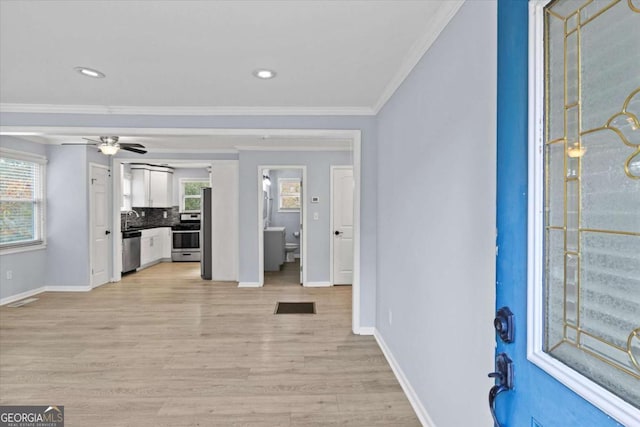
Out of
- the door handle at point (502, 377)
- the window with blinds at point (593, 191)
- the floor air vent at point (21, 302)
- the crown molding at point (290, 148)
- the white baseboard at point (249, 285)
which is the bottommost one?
the floor air vent at point (21, 302)

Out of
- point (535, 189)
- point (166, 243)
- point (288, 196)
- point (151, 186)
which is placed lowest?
point (166, 243)

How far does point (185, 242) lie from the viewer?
851 cm

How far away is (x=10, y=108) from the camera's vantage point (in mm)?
3635

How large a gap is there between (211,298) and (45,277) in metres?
2.84

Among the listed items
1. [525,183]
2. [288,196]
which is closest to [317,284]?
[288,196]

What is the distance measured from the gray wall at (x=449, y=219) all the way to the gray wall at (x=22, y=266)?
5.41 m

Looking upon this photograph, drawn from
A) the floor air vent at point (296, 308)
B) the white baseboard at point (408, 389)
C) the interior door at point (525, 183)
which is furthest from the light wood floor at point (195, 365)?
the interior door at point (525, 183)

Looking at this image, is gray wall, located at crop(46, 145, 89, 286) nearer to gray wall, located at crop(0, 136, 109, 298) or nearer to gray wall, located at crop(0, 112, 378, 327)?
gray wall, located at crop(0, 136, 109, 298)

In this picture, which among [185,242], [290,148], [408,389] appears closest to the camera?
[408,389]

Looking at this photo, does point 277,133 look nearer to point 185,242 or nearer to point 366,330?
point 366,330

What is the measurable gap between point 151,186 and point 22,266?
3537 millimetres

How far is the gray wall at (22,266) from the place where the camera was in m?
4.81

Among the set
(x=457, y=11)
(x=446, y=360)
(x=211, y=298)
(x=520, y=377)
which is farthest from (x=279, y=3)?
(x=211, y=298)

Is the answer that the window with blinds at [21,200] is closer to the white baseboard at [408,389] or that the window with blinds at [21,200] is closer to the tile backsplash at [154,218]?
the tile backsplash at [154,218]
